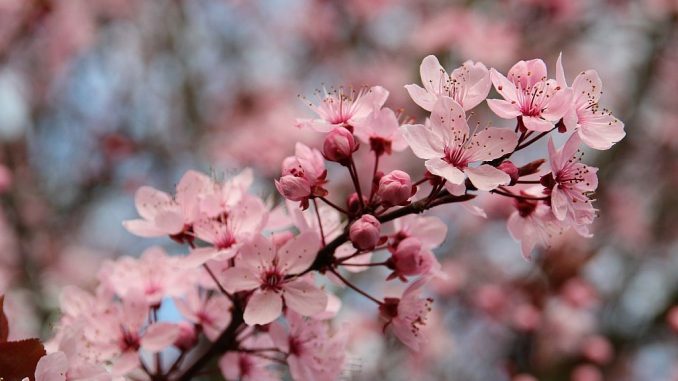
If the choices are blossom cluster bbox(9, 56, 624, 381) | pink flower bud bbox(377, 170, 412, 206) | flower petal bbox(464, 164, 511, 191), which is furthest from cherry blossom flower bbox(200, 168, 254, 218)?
flower petal bbox(464, 164, 511, 191)

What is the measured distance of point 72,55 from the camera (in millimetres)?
4059

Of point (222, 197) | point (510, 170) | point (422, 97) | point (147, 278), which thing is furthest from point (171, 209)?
point (510, 170)

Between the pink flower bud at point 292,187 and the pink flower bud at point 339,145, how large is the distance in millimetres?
78

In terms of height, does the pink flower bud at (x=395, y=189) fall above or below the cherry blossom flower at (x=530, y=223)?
above

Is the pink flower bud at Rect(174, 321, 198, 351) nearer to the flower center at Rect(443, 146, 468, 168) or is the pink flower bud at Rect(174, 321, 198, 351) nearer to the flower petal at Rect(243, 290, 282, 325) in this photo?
the flower petal at Rect(243, 290, 282, 325)

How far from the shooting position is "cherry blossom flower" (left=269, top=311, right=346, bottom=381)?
147 cm

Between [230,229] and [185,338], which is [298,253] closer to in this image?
[230,229]

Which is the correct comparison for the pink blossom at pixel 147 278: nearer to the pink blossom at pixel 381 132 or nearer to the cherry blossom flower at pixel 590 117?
the pink blossom at pixel 381 132

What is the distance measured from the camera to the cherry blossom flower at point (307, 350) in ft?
4.81

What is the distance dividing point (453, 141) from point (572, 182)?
219 mm

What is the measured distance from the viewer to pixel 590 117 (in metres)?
1.33

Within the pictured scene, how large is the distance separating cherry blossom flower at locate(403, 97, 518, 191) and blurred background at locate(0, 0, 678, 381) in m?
1.37

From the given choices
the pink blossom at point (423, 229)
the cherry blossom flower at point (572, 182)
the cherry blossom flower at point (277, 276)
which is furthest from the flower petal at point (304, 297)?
the cherry blossom flower at point (572, 182)

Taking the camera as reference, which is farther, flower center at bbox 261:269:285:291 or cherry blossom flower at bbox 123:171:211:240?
cherry blossom flower at bbox 123:171:211:240
